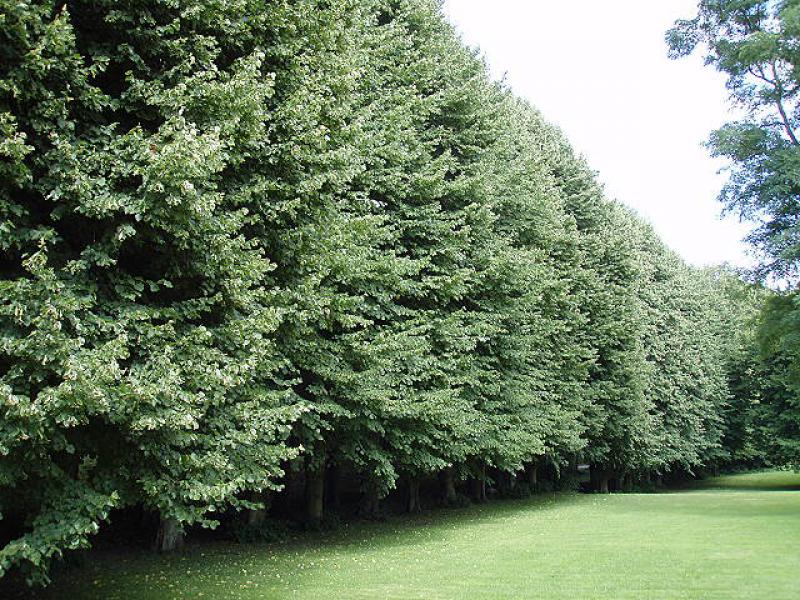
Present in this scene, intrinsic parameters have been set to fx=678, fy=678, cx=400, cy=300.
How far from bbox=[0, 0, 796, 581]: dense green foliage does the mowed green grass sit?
1.33 m

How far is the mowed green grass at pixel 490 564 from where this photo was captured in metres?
9.72

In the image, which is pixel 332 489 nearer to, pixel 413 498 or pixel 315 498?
pixel 413 498

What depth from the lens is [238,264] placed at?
9.17 meters

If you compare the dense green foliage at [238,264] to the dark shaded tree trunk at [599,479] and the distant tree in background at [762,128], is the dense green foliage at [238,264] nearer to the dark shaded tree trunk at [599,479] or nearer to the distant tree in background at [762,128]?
the distant tree in background at [762,128]

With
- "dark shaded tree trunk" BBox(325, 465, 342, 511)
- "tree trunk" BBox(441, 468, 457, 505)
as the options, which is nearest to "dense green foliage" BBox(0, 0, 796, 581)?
"tree trunk" BBox(441, 468, 457, 505)

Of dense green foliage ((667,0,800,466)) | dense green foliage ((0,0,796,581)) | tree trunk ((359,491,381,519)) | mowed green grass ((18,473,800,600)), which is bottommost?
mowed green grass ((18,473,800,600))

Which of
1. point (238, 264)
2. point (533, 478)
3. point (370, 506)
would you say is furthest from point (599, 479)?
point (238, 264)

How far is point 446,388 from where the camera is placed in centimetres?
1695

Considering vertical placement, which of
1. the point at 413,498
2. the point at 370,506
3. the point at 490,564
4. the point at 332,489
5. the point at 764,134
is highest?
the point at 764,134

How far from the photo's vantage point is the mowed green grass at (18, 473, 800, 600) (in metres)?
9.72

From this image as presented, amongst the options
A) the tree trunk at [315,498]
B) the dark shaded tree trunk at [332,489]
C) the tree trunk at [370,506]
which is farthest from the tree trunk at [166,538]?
the dark shaded tree trunk at [332,489]

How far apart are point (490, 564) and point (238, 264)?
23.0ft

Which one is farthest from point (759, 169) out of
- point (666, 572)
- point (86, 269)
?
point (86, 269)

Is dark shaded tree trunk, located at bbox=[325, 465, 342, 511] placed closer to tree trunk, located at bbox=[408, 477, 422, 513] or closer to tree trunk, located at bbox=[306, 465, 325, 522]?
tree trunk, located at bbox=[408, 477, 422, 513]
